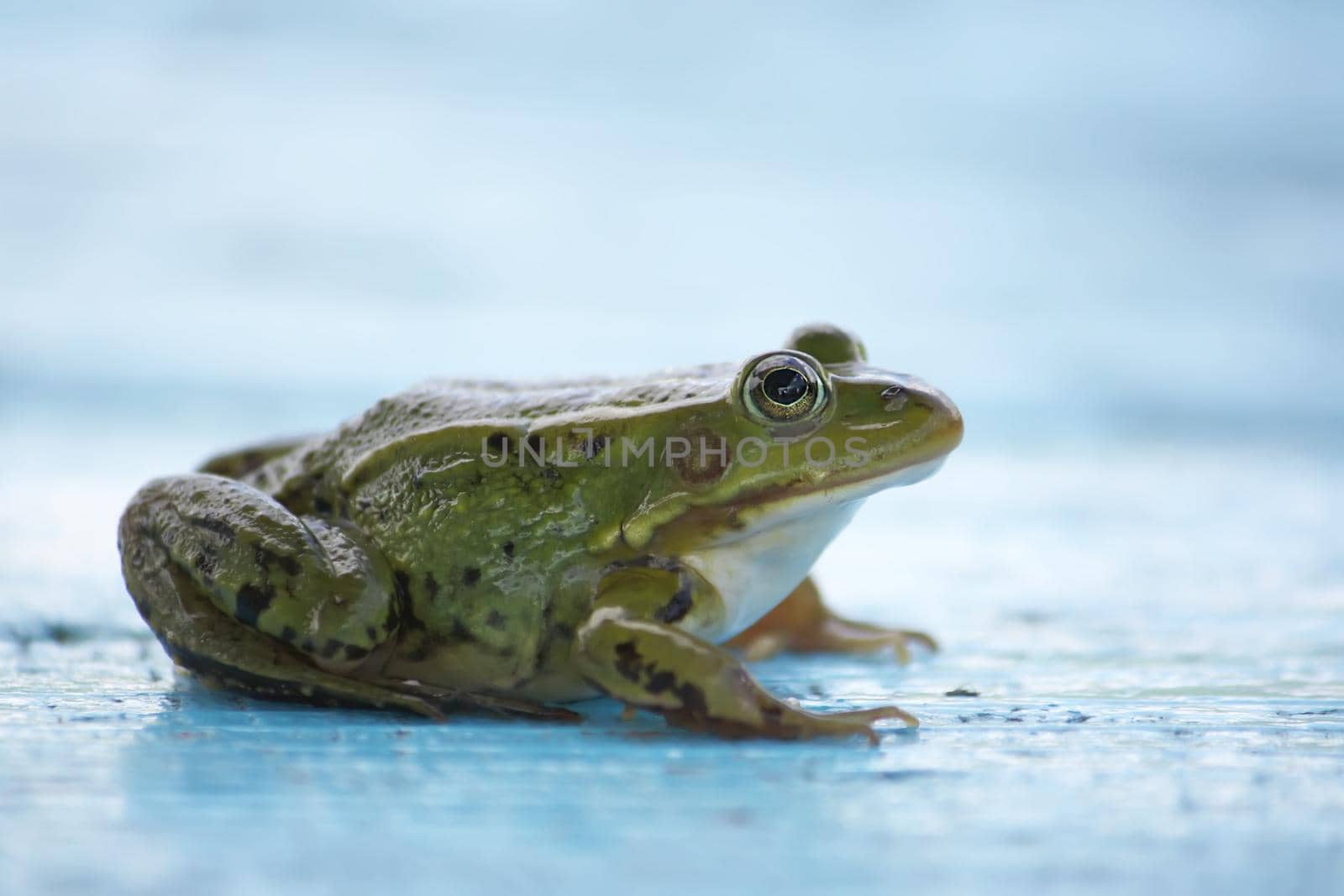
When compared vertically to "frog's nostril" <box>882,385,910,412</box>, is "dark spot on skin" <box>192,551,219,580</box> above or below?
below

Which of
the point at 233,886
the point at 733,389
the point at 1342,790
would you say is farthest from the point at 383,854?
the point at 1342,790

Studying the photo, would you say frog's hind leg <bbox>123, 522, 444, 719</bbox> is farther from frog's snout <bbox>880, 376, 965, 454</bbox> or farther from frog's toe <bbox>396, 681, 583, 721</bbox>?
frog's snout <bbox>880, 376, 965, 454</bbox>

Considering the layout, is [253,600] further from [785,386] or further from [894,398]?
[894,398]

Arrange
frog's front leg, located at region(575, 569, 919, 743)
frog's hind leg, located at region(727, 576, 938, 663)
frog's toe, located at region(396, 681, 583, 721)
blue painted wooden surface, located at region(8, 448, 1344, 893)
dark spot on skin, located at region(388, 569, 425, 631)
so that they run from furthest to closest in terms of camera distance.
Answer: frog's hind leg, located at region(727, 576, 938, 663) < dark spot on skin, located at region(388, 569, 425, 631) < frog's toe, located at region(396, 681, 583, 721) < frog's front leg, located at region(575, 569, 919, 743) < blue painted wooden surface, located at region(8, 448, 1344, 893)

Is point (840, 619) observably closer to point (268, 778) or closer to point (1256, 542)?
point (268, 778)

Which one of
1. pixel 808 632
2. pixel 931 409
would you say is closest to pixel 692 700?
pixel 931 409

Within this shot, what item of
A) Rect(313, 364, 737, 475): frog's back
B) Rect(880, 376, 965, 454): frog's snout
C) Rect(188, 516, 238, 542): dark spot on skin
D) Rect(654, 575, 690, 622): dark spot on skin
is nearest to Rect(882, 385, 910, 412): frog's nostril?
Rect(880, 376, 965, 454): frog's snout

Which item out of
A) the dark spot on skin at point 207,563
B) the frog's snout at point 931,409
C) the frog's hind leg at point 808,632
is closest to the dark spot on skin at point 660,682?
the frog's snout at point 931,409

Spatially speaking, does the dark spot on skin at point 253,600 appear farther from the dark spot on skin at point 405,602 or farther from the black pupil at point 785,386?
the black pupil at point 785,386
